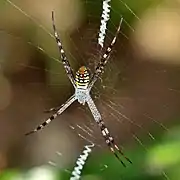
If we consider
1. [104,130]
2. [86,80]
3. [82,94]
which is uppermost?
[86,80]

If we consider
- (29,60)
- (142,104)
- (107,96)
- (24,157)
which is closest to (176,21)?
(142,104)

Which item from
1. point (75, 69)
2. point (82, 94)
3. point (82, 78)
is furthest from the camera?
point (75, 69)

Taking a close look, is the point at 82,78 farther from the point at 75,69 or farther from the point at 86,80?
the point at 75,69

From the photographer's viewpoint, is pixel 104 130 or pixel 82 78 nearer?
pixel 82 78

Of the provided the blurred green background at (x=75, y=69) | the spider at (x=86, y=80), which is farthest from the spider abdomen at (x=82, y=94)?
the blurred green background at (x=75, y=69)

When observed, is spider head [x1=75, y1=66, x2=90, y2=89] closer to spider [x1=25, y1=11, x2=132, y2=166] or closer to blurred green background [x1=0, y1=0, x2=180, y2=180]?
spider [x1=25, y1=11, x2=132, y2=166]

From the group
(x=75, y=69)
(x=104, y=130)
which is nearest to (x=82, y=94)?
(x=104, y=130)

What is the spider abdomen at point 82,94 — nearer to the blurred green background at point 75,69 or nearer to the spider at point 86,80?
the spider at point 86,80
